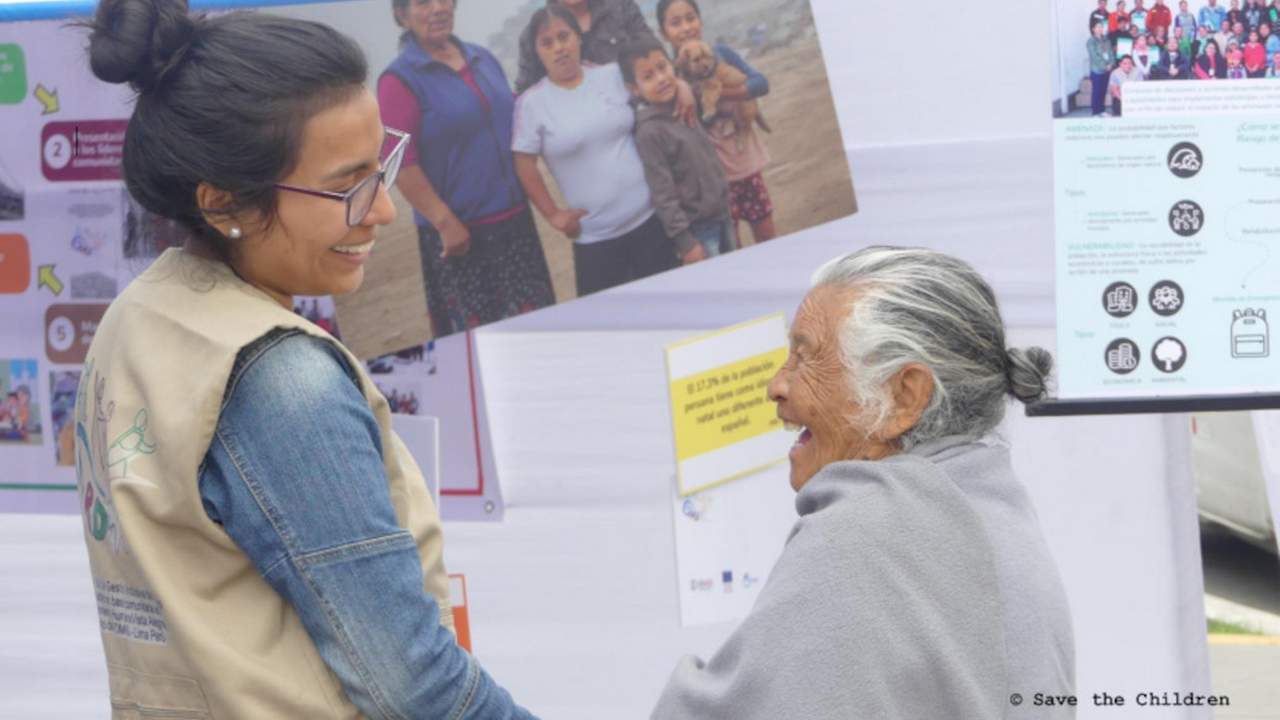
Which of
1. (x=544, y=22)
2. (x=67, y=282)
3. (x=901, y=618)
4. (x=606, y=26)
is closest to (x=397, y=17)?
(x=544, y=22)

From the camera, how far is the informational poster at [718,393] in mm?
2531

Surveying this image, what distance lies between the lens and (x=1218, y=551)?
23.3ft

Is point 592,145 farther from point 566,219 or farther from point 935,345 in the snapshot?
point 935,345

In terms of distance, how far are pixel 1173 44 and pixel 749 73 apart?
724 mm

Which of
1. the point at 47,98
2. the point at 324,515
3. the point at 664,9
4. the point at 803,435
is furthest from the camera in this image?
the point at 47,98

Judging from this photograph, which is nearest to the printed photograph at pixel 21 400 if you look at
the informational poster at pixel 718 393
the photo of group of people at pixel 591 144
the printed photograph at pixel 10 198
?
the printed photograph at pixel 10 198

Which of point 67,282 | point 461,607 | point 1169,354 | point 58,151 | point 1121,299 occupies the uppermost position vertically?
point 58,151

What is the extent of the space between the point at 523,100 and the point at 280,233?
984 millimetres

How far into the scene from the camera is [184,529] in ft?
4.72

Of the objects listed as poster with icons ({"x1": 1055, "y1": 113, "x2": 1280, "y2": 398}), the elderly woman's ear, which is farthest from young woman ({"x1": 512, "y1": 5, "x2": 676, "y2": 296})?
the elderly woman's ear

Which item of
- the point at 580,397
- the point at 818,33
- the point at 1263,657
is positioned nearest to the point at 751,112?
the point at 818,33

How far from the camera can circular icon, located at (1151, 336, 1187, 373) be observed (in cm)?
247

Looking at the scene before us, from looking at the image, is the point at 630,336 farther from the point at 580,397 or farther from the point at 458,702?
the point at 458,702

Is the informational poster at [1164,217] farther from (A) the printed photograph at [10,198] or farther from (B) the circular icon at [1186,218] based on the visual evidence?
(A) the printed photograph at [10,198]
